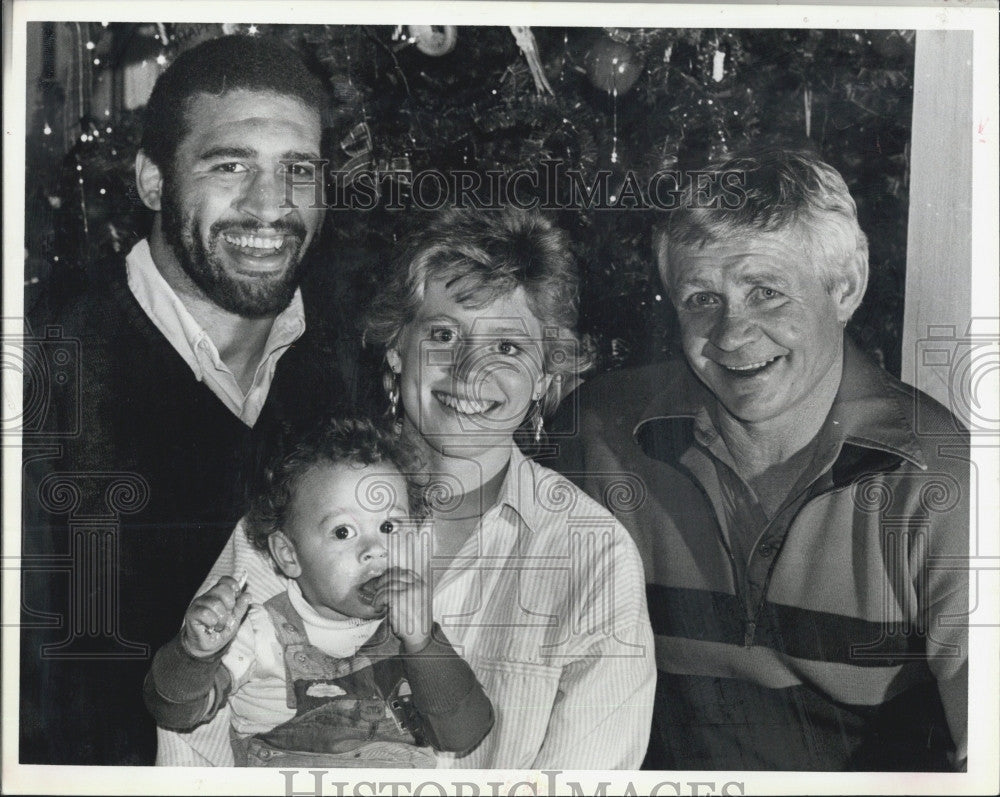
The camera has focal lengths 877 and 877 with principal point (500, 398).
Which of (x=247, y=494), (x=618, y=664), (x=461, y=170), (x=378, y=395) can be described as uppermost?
(x=461, y=170)

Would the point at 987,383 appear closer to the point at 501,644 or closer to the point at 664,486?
the point at 664,486

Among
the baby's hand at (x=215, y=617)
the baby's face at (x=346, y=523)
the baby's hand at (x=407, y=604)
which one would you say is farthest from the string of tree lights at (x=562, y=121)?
the baby's hand at (x=215, y=617)

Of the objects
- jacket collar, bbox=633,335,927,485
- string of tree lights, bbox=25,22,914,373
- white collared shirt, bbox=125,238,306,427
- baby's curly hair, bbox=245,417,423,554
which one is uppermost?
string of tree lights, bbox=25,22,914,373

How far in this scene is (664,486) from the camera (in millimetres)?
2260

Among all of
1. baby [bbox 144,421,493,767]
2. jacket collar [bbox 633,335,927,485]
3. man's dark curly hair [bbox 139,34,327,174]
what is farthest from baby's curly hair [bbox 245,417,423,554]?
man's dark curly hair [bbox 139,34,327,174]

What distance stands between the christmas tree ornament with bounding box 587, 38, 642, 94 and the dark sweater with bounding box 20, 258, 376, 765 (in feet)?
2.96

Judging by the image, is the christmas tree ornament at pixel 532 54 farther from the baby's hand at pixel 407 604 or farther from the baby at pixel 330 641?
the baby's hand at pixel 407 604

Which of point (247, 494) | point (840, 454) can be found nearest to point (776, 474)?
point (840, 454)

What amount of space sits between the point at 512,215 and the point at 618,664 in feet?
3.88

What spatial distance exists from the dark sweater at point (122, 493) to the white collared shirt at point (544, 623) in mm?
139

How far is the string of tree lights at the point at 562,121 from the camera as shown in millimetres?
2248

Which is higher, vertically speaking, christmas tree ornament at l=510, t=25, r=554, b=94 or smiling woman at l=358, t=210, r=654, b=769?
christmas tree ornament at l=510, t=25, r=554, b=94

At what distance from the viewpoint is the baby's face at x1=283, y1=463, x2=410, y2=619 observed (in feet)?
7.34

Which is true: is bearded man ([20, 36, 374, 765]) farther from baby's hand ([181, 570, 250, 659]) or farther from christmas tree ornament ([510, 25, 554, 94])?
christmas tree ornament ([510, 25, 554, 94])
